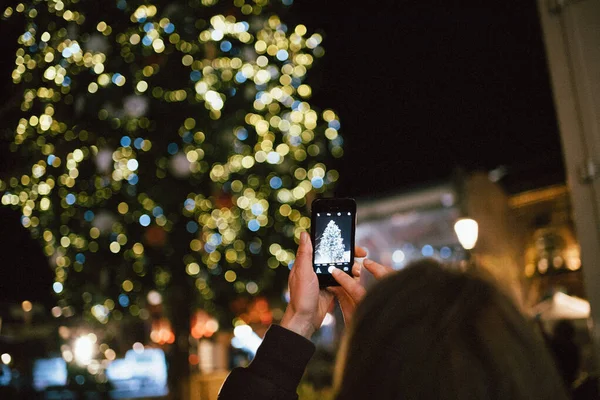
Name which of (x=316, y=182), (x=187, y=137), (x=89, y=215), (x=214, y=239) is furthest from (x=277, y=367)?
(x=316, y=182)

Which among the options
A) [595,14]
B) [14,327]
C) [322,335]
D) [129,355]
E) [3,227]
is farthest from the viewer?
[322,335]

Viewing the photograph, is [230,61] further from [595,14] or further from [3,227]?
[595,14]

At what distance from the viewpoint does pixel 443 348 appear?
1002 mm

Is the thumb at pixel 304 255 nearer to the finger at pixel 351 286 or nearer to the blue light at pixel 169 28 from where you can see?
the finger at pixel 351 286

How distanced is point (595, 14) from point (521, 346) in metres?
3.39

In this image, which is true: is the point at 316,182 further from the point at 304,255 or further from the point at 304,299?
the point at 304,299

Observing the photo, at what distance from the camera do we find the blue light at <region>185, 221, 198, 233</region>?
870 cm

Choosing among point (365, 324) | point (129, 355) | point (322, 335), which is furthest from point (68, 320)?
point (365, 324)

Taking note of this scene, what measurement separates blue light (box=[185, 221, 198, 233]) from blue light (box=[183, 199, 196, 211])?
8.2 inches

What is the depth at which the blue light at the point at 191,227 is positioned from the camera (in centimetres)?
870

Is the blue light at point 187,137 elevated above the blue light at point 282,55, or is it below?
below

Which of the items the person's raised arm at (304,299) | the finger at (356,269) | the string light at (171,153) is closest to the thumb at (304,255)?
the person's raised arm at (304,299)

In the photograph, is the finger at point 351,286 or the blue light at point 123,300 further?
the blue light at point 123,300

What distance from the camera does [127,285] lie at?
8703 mm
